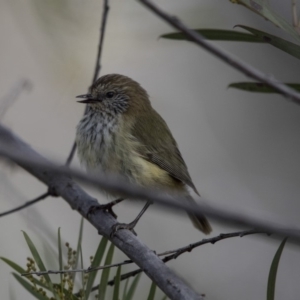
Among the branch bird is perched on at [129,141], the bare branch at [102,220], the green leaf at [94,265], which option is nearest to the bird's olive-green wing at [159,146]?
the branch bird is perched on at [129,141]

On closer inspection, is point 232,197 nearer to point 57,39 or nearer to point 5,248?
point 5,248

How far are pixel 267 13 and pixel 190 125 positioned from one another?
4.79m

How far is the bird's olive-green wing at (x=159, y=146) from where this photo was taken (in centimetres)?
393

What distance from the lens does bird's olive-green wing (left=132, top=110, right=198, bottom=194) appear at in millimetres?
3926

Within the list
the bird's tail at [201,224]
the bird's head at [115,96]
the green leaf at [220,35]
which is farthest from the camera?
the bird's head at [115,96]

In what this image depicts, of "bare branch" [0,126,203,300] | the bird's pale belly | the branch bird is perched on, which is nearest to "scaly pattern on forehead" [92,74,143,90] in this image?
the branch bird is perched on

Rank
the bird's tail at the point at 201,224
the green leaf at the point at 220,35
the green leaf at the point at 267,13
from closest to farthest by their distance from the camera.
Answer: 1. the green leaf at the point at 267,13
2. the green leaf at the point at 220,35
3. the bird's tail at the point at 201,224

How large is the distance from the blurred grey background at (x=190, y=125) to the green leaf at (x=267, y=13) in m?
2.29

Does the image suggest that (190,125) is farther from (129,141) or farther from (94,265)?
(94,265)

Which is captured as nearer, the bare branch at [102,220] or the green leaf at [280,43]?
the bare branch at [102,220]

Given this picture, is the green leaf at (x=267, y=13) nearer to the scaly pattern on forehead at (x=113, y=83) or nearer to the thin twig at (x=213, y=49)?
the thin twig at (x=213, y=49)

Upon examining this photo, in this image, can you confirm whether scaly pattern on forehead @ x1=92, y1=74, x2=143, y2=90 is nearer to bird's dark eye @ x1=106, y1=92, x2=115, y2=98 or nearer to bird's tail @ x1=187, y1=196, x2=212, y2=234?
bird's dark eye @ x1=106, y1=92, x2=115, y2=98

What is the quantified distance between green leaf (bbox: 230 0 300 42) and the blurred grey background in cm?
229

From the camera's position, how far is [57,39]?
167 inches
